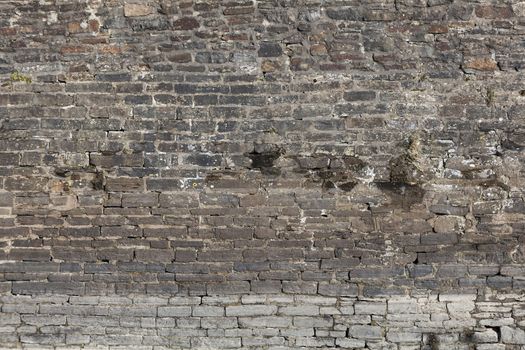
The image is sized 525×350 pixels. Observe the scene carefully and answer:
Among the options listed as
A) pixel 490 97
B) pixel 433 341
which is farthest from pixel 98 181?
pixel 490 97

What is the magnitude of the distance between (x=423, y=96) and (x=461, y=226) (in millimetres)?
1160

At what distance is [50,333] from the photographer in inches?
187

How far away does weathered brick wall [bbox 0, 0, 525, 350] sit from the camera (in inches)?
184

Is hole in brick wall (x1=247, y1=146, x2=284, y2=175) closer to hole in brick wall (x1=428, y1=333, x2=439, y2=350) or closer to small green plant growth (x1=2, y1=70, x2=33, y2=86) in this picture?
hole in brick wall (x1=428, y1=333, x2=439, y2=350)

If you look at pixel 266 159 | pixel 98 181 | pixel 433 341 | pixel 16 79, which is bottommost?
pixel 433 341

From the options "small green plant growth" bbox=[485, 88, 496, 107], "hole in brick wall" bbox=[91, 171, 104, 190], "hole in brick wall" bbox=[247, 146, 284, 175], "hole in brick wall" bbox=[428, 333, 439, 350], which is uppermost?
"small green plant growth" bbox=[485, 88, 496, 107]

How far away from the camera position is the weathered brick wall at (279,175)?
4.68 meters

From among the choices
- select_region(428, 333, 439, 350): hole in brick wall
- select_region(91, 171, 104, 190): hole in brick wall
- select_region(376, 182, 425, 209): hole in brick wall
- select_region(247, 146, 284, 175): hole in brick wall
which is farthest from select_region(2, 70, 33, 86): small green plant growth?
select_region(428, 333, 439, 350): hole in brick wall

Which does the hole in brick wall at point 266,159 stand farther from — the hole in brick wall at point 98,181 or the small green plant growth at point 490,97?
the small green plant growth at point 490,97

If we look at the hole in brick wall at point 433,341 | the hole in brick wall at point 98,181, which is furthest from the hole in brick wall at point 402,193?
the hole in brick wall at point 98,181

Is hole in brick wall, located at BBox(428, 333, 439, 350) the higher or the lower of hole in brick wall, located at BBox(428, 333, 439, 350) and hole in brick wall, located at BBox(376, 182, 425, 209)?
the lower

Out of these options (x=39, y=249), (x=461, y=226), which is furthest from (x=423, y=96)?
(x=39, y=249)

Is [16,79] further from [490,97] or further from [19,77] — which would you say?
[490,97]

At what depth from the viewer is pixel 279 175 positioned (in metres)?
4.69
